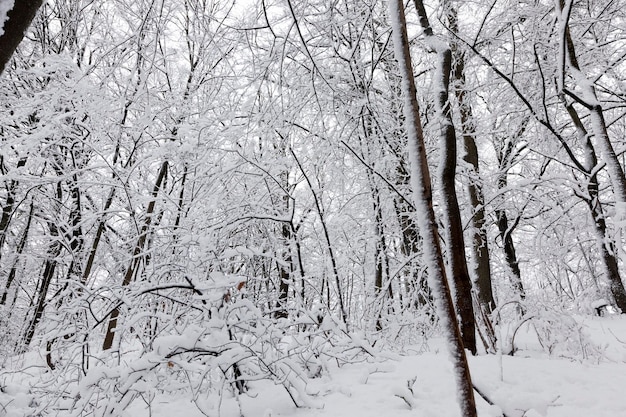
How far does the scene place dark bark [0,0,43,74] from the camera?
3.79 ft

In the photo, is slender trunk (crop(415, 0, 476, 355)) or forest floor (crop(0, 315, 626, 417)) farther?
forest floor (crop(0, 315, 626, 417))

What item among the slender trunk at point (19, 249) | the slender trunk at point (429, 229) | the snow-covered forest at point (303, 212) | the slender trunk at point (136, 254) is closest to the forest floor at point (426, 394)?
the snow-covered forest at point (303, 212)

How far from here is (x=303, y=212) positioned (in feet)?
22.2

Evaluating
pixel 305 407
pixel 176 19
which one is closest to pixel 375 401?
pixel 305 407

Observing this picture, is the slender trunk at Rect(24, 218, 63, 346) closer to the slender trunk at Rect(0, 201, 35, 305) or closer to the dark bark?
A: the slender trunk at Rect(0, 201, 35, 305)

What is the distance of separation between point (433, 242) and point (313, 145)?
3.30 metres

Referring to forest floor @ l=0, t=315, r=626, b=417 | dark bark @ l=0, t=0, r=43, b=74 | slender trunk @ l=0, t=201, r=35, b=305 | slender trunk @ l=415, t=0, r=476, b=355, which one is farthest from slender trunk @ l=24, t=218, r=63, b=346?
slender trunk @ l=415, t=0, r=476, b=355

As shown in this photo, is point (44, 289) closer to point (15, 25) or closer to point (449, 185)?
point (15, 25)

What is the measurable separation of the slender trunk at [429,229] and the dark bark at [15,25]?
4.27ft

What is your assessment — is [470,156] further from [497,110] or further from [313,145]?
[313,145]

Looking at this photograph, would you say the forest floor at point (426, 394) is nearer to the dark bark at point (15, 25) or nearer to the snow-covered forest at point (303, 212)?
the snow-covered forest at point (303, 212)

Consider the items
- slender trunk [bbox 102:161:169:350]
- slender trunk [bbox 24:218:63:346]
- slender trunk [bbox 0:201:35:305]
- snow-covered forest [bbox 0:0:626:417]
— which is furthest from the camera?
slender trunk [bbox 0:201:35:305]

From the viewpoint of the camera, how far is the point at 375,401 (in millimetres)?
2238

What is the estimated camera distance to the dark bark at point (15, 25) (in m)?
1.15
